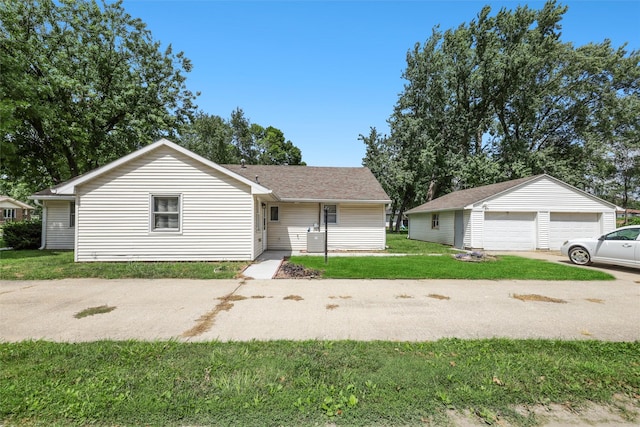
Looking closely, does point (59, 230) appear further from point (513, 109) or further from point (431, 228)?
point (513, 109)

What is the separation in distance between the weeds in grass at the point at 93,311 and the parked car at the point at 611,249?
1431 cm

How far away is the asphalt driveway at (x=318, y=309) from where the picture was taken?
171 inches

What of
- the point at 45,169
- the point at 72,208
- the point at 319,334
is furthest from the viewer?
the point at 45,169

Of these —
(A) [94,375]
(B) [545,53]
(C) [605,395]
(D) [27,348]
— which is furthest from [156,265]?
(B) [545,53]

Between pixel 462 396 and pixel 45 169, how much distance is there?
89.5 feet

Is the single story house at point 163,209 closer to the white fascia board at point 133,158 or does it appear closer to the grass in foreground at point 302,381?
the white fascia board at point 133,158

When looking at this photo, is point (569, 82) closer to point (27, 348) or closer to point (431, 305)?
point (431, 305)

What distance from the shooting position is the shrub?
1446 centimetres

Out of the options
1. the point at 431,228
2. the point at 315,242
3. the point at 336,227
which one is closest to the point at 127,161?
the point at 315,242

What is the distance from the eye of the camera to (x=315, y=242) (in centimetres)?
1347

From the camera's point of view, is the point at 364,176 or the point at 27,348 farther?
the point at 364,176

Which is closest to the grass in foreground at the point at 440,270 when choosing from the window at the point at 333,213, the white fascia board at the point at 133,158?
the white fascia board at the point at 133,158

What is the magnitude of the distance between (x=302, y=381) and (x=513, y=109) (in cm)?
3464

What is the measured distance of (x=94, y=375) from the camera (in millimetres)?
3023
